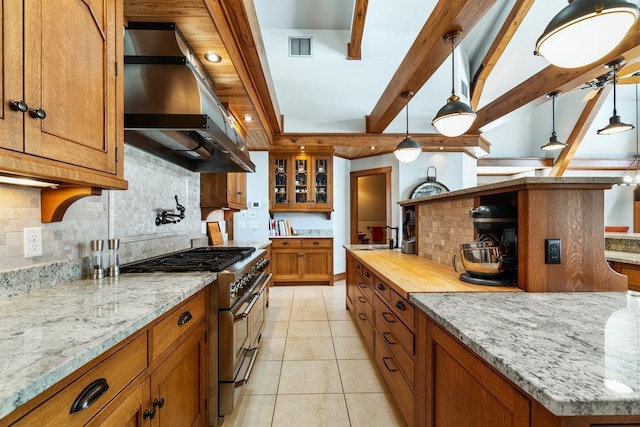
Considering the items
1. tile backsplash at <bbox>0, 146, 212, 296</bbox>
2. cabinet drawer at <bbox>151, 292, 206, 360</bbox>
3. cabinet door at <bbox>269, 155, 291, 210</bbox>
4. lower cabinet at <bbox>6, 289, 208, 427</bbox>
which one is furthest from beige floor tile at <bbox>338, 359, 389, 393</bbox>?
cabinet door at <bbox>269, 155, 291, 210</bbox>

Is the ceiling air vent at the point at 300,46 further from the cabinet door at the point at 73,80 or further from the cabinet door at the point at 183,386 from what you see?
Result: the cabinet door at the point at 183,386

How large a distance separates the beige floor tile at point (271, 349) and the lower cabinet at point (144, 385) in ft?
2.95

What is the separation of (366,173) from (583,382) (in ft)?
17.1

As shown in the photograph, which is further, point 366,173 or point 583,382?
point 366,173

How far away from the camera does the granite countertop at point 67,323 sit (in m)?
0.55

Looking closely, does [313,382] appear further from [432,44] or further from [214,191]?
→ [432,44]

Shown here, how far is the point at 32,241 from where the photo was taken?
120 cm

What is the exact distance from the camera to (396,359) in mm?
1597

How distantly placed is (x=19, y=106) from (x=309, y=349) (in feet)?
7.98

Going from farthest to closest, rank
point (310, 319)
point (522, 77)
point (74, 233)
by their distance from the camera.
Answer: point (522, 77), point (310, 319), point (74, 233)

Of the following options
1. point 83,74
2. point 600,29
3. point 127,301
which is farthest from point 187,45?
point 600,29

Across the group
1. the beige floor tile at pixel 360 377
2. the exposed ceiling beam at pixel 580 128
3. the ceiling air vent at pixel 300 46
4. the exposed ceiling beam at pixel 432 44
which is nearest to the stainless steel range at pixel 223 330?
the beige floor tile at pixel 360 377

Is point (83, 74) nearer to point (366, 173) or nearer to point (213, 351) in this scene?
point (213, 351)

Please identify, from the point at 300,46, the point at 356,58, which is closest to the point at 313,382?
the point at 356,58
